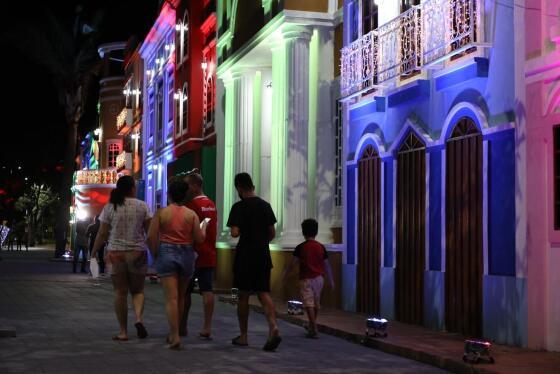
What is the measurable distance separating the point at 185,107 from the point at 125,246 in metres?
20.3

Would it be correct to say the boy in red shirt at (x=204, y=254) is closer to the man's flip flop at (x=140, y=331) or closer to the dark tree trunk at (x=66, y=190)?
the man's flip flop at (x=140, y=331)

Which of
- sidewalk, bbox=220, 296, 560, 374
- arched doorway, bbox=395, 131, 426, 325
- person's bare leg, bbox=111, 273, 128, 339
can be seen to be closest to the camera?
sidewalk, bbox=220, 296, 560, 374

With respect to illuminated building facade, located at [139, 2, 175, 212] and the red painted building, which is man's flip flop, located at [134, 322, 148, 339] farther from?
illuminated building facade, located at [139, 2, 175, 212]

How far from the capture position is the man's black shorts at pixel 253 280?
10969mm

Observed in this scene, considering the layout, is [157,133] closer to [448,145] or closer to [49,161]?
[448,145]

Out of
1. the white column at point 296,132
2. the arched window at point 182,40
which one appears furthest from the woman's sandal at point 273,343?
the arched window at point 182,40

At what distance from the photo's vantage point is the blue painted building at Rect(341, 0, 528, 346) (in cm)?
1175

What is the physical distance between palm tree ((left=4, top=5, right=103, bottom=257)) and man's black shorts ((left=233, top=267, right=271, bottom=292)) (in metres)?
34.9

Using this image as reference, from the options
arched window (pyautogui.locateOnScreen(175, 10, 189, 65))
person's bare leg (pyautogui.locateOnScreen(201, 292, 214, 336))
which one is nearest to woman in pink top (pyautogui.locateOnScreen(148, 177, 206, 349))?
person's bare leg (pyautogui.locateOnScreen(201, 292, 214, 336))

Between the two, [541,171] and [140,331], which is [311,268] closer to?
[140,331]

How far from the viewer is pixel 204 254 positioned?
11617 millimetres

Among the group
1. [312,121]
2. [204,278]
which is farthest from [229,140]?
[204,278]

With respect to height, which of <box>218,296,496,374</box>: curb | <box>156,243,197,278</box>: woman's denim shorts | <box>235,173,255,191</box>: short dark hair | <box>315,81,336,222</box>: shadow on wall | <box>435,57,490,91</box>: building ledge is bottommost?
<box>218,296,496,374</box>: curb

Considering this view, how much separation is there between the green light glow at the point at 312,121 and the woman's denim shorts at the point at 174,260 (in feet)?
26.5
